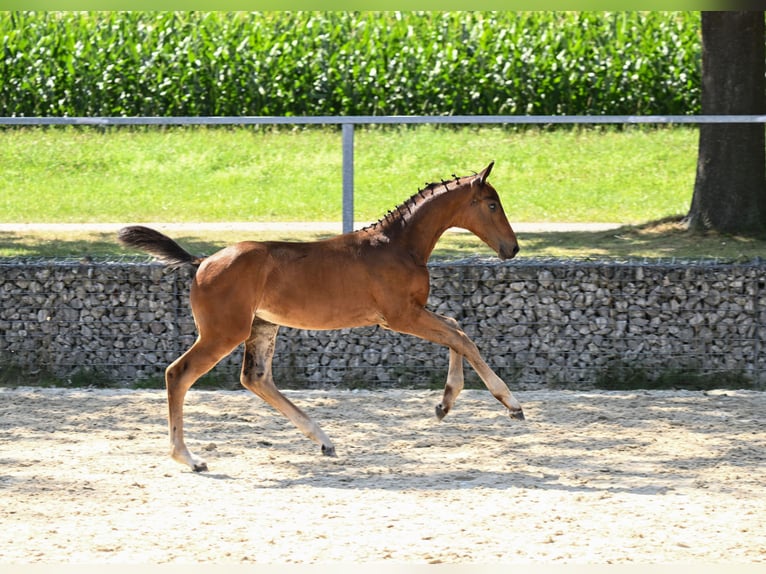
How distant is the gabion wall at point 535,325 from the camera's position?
9805mm

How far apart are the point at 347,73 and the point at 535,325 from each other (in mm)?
10311

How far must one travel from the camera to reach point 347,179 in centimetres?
1016

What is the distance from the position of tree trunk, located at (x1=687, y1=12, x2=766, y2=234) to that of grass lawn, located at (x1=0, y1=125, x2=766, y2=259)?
0.35 meters

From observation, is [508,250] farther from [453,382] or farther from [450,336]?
[453,382]

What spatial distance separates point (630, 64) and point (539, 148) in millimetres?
5216

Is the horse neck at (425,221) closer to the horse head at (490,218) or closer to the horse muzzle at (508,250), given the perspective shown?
the horse head at (490,218)

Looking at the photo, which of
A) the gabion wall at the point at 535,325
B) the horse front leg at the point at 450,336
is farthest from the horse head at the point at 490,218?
the gabion wall at the point at 535,325

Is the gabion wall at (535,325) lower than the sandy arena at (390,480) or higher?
higher

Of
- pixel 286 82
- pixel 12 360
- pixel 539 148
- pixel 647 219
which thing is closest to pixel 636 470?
pixel 12 360

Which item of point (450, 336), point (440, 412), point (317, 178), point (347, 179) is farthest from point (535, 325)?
point (317, 178)

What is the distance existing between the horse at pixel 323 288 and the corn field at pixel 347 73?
1161 centimetres

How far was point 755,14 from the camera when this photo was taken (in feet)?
39.9

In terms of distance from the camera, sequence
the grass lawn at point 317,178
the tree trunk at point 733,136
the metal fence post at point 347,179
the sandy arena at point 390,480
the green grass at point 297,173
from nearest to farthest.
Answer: the sandy arena at point 390,480
the metal fence post at point 347,179
the tree trunk at point 733,136
the grass lawn at point 317,178
the green grass at point 297,173

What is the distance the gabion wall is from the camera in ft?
32.2
